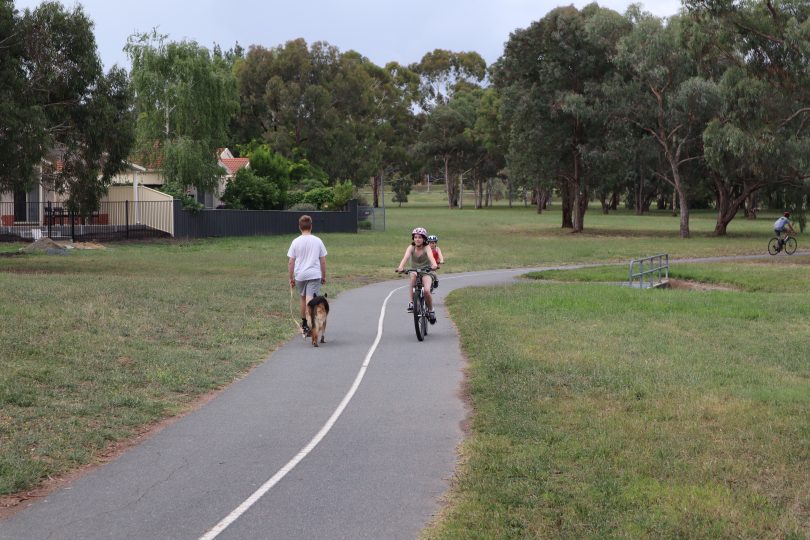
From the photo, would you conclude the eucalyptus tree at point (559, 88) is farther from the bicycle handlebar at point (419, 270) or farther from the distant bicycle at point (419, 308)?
the distant bicycle at point (419, 308)

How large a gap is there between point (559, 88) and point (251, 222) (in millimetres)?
20987

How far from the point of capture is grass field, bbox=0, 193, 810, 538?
6246 mm

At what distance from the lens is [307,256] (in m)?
14.1

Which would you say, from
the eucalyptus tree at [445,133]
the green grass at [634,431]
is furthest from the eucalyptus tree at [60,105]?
the eucalyptus tree at [445,133]

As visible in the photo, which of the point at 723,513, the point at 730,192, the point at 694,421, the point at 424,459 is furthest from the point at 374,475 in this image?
the point at 730,192

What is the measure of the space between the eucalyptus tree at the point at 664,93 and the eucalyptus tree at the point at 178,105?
22.5m

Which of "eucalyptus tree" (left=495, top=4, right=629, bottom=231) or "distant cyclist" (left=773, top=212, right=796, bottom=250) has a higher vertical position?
"eucalyptus tree" (left=495, top=4, right=629, bottom=231)

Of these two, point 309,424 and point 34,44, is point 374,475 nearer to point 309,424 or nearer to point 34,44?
point 309,424

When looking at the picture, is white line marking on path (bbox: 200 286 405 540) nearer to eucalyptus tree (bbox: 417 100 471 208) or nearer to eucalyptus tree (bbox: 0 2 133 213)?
eucalyptus tree (bbox: 0 2 133 213)

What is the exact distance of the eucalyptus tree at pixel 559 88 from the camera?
54562 mm

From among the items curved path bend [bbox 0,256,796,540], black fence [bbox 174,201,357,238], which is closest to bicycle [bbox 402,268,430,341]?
curved path bend [bbox 0,256,796,540]

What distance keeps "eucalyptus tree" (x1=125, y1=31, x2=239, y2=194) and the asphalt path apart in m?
38.4

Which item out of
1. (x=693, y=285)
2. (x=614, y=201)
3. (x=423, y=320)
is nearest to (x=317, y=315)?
(x=423, y=320)

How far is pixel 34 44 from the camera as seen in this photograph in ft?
84.7
